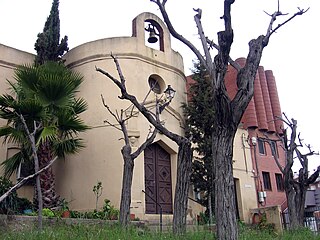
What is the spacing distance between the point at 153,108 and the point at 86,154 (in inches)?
132

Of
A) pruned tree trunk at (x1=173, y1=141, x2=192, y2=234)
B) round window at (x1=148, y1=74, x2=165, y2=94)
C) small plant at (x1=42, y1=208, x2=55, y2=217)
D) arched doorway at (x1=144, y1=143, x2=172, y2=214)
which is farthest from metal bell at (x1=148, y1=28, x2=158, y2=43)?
pruned tree trunk at (x1=173, y1=141, x2=192, y2=234)

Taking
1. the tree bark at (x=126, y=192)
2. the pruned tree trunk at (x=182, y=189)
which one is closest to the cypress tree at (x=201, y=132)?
the tree bark at (x=126, y=192)

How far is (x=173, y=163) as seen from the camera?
1708cm

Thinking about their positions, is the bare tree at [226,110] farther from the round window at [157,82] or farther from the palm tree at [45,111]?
the round window at [157,82]

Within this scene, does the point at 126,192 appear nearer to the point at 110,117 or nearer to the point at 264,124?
the point at 110,117

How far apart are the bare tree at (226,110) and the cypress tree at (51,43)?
30.7 ft

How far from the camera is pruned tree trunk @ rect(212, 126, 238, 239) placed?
7129 mm

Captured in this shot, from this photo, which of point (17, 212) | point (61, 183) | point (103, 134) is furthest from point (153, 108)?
point (17, 212)

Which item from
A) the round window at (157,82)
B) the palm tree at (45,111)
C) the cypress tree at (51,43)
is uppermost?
the cypress tree at (51,43)

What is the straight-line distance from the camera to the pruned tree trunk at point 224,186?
7.13 metres

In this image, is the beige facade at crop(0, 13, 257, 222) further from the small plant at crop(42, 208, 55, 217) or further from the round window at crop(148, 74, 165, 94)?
the small plant at crop(42, 208, 55, 217)

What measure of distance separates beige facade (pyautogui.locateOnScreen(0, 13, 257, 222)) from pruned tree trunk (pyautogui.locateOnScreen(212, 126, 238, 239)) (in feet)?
24.9

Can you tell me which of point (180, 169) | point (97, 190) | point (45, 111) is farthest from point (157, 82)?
point (180, 169)

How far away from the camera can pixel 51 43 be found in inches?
655
